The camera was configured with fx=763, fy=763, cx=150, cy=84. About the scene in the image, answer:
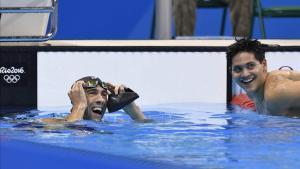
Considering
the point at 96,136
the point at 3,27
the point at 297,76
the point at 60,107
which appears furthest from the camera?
the point at 3,27

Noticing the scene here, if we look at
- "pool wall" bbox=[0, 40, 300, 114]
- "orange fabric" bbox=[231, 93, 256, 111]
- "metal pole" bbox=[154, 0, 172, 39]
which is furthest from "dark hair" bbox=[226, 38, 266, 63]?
"metal pole" bbox=[154, 0, 172, 39]

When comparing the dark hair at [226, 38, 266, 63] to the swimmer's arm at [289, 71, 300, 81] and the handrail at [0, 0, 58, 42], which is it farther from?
the handrail at [0, 0, 58, 42]

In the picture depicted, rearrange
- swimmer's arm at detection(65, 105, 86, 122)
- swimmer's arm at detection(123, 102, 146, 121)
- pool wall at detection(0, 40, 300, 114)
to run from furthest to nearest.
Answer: pool wall at detection(0, 40, 300, 114), swimmer's arm at detection(123, 102, 146, 121), swimmer's arm at detection(65, 105, 86, 122)

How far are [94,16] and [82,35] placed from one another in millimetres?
277

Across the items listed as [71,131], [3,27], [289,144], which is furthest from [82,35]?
[289,144]

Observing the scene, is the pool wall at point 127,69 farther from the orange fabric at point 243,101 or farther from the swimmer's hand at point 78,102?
the swimmer's hand at point 78,102

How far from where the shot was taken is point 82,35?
9.40 meters

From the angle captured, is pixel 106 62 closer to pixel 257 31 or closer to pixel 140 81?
pixel 140 81

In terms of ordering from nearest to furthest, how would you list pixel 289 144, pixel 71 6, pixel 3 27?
pixel 289 144
pixel 3 27
pixel 71 6

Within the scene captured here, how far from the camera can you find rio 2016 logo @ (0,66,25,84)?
6.26 meters

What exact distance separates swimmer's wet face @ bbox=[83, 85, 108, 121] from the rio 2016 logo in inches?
70.4

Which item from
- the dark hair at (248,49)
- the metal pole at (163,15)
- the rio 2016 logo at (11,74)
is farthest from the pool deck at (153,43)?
the dark hair at (248,49)

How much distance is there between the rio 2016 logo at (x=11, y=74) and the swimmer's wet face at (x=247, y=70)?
2.10 meters

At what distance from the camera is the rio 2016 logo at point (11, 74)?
6258mm
